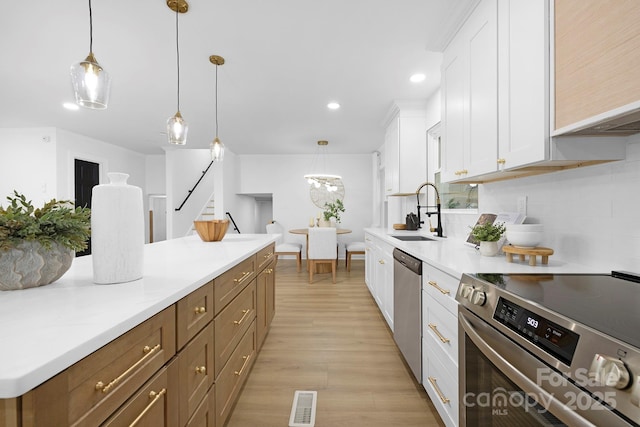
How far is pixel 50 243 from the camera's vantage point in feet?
2.95

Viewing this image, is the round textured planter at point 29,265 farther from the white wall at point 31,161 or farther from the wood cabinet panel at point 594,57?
the white wall at point 31,161

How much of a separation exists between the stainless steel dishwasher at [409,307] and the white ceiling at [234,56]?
5.58ft

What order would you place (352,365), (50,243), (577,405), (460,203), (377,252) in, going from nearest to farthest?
(577,405) < (50,243) < (352,365) < (460,203) < (377,252)

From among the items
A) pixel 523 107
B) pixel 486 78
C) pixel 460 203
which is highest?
pixel 486 78

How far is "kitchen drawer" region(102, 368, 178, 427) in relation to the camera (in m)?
0.74

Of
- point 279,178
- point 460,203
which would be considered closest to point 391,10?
point 460,203

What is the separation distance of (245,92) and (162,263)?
2564mm

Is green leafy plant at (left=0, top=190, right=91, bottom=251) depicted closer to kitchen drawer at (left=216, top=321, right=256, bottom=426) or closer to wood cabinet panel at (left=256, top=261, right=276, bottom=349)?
kitchen drawer at (left=216, top=321, right=256, bottom=426)

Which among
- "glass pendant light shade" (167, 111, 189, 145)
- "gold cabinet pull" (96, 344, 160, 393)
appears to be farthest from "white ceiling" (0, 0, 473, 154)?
"gold cabinet pull" (96, 344, 160, 393)

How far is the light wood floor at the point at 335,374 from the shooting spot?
5.52 feet

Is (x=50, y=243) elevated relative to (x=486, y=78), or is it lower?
lower

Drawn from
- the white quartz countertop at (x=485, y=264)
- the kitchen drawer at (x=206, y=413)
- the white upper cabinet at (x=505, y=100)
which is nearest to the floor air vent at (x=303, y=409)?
the kitchen drawer at (x=206, y=413)

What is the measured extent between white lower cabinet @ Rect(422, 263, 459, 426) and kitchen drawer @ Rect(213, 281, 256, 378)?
1.11m

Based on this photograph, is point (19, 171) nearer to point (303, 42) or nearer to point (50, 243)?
point (303, 42)
